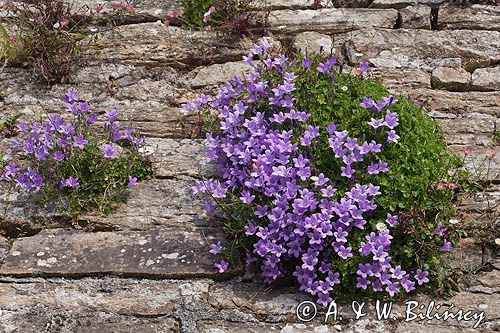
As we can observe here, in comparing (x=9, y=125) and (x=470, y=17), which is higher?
(x=470, y=17)

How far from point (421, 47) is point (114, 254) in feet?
10.3

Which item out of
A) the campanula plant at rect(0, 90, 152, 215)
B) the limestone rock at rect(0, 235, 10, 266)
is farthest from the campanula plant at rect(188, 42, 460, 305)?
the limestone rock at rect(0, 235, 10, 266)

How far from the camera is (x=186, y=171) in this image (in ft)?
15.0

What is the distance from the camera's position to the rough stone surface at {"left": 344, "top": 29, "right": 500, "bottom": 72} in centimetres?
548

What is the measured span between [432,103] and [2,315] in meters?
3.33

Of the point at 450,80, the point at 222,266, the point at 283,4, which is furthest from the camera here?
the point at 283,4

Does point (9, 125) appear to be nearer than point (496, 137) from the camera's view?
No

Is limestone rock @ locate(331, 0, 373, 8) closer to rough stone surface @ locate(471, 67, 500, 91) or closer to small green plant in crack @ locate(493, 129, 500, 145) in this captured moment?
rough stone surface @ locate(471, 67, 500, 91)

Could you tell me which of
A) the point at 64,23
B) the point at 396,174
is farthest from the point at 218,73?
the point at 396,174

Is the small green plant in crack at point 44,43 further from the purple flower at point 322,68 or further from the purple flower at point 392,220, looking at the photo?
the purple flower at point 392,220

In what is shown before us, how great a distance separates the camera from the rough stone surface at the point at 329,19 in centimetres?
583

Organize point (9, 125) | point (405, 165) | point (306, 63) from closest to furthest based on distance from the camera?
point (405, 165) < point (306, 63) < point (9, 125)

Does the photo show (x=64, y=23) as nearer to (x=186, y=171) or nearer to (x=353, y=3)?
(x=186, y=171)

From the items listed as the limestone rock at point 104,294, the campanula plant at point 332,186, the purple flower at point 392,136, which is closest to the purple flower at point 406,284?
the campanula plant at point 332,186
